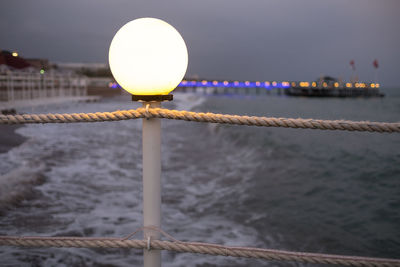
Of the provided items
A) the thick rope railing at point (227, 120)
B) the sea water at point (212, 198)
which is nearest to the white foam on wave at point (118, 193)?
the sea water at point (212, 198)

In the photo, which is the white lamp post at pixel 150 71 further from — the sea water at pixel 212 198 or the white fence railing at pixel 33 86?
the white fence railing at pixel 33 86

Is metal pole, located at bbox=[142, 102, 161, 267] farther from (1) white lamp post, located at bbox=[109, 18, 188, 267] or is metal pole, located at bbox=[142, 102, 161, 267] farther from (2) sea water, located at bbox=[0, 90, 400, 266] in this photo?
(2) sea water, located at bbox=[0, 90, 400, 266]

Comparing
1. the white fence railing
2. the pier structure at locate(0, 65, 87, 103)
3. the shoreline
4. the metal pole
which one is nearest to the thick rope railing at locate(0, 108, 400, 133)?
the metal pole

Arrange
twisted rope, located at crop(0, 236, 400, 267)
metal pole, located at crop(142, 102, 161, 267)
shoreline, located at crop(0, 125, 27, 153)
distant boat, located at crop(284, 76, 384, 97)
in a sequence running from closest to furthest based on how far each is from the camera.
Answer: twisted rope, located at crop(0, 236, 400, 267)
metal pole, located at crop(142, 102, 161, 267)
shoreline, located at crop(0, 125, 27, 153)
distant boat, located at crop(284, 76, 384, 97)

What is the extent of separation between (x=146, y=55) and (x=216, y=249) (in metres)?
0.75

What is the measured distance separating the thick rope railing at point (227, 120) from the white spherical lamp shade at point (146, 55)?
0.09m

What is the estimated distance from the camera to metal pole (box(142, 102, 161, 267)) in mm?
1177

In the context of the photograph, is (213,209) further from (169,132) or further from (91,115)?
(169,132)

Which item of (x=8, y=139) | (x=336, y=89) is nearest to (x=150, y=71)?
(x=8, y=139)

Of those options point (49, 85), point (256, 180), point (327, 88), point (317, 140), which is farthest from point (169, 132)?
point (327, 88)

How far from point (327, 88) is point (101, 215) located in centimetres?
8111

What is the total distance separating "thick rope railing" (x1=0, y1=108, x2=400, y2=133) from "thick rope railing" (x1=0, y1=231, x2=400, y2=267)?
0.45m

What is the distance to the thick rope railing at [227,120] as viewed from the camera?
3.52ft

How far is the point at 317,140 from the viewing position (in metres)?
10.6
